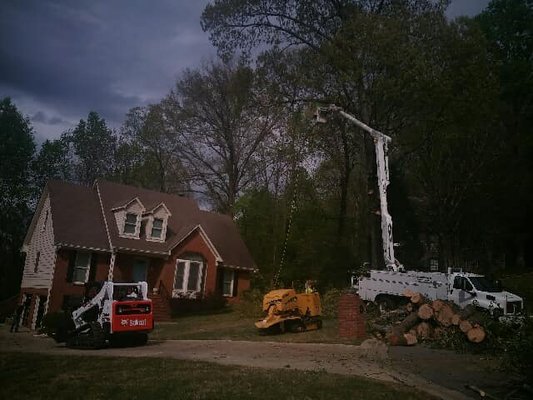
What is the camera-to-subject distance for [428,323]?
14.8m

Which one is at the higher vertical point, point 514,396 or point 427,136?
point 427,136

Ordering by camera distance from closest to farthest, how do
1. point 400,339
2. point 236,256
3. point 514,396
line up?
point 514,396 → point 400,339 → point 236,256

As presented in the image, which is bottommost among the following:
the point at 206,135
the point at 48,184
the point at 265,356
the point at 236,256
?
the point at 265,356

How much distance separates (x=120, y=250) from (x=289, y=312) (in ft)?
44.1

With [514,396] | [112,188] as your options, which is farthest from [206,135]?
[514,396]

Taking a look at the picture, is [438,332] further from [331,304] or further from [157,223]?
[157,223]

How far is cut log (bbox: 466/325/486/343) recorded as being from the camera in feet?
41.9

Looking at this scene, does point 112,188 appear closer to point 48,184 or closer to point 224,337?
point 48,184

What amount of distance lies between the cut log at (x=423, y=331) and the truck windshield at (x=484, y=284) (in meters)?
5.32

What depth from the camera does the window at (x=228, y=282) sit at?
31.9m

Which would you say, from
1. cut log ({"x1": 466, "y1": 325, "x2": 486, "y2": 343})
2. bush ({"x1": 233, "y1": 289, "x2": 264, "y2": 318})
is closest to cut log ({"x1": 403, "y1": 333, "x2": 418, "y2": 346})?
cut log ({"x1": 466, "y1": 325, "x2": 486, "y2": 343})

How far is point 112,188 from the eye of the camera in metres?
30.4

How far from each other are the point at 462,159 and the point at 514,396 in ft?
85.4

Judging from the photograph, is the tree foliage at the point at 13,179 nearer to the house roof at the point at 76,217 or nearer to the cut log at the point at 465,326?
the house roof at the point at 76,217
